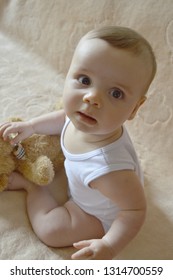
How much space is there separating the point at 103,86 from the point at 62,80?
20.7 inches

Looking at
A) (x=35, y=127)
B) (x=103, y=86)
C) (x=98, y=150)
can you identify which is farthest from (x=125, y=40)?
(x=35, y=127)

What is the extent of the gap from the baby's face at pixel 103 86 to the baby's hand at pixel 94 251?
213mm

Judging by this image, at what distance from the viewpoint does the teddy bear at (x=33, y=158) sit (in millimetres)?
912

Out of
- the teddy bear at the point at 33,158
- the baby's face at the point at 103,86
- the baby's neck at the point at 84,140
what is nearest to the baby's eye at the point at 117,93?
the baby's face at the point at 103,86

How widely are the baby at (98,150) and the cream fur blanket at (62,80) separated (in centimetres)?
5

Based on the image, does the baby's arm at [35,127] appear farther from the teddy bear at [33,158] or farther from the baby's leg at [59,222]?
the baby's leg at [59,222]

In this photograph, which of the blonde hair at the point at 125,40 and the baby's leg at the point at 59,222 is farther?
the baby's leg at the point at 59,222

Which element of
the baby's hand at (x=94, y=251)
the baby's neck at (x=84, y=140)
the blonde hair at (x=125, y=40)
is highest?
the blonde hair at (x=125, y=40)

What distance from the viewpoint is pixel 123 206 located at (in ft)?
2.70

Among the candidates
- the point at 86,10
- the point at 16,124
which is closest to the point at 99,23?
the point at 86,10

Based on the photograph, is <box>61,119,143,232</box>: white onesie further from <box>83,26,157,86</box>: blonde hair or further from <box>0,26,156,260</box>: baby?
<box>83,26,157,86</box>: blonde hair

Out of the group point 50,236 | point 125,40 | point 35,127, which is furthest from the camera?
point 35,127

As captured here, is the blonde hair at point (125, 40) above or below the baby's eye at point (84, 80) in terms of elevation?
above

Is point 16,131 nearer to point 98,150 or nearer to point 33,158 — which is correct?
point 33,158
